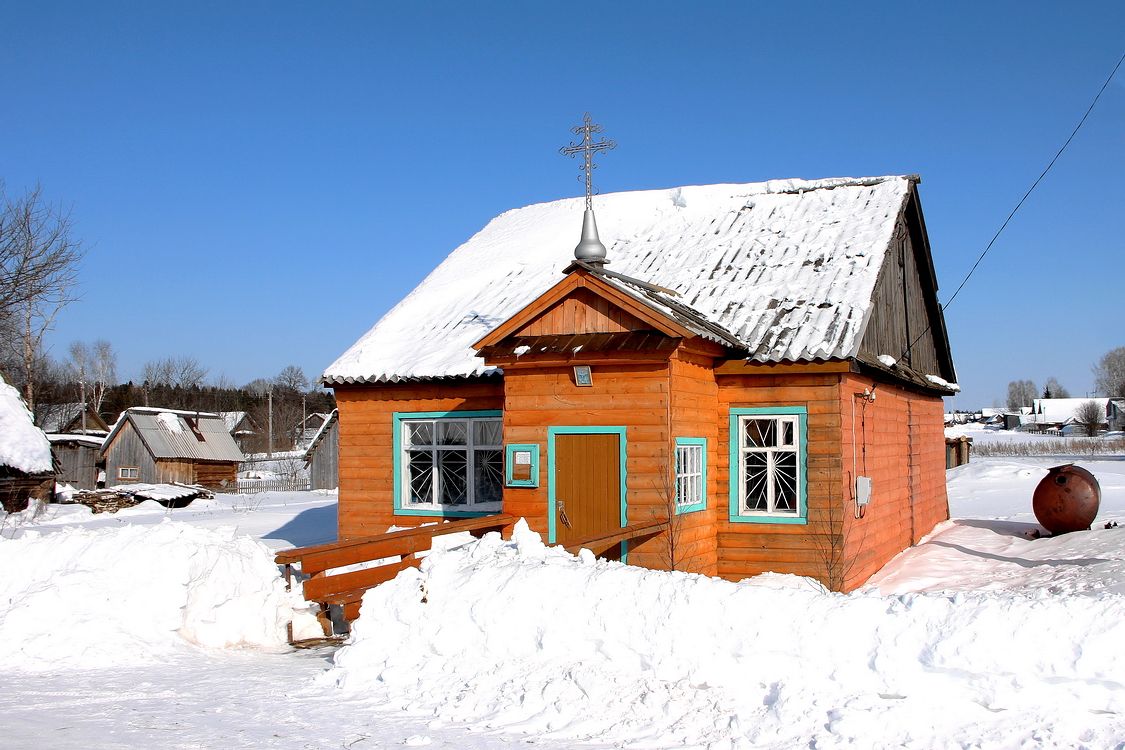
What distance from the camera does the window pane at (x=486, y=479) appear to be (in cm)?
1542

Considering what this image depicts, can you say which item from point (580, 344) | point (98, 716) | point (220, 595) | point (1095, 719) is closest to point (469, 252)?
point (580, 344)

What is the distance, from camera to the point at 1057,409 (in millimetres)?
127375

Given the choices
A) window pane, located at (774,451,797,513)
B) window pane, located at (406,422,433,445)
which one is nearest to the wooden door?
window pane, located at (774,451,797,513)

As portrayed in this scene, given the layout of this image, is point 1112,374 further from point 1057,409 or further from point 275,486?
point 275,486

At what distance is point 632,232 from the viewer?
19281 mm

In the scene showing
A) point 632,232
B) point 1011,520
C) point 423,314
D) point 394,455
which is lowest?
point 1011,520

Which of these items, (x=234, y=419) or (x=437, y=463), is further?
(x=234, y=419)

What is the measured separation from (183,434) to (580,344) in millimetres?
39901

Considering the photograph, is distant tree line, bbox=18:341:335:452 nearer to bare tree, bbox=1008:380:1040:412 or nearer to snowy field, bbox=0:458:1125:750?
snowy field, bbox=0:458:1125:750

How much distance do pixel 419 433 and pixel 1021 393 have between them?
203495 mm

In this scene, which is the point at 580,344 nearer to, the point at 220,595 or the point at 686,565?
the point at 686,565

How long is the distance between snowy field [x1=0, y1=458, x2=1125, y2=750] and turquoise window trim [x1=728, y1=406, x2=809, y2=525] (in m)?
5.30

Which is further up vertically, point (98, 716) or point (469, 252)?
point (469, 252)

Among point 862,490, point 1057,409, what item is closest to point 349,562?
point 862,490
